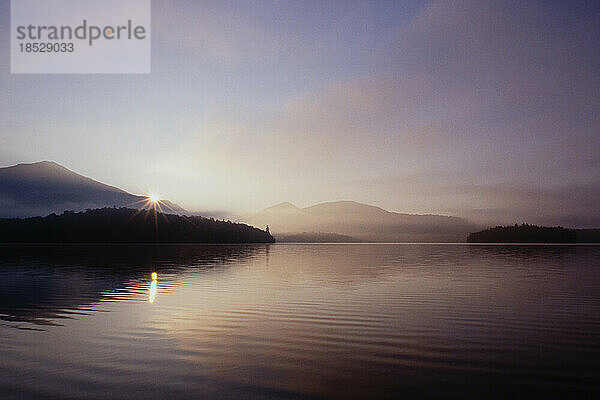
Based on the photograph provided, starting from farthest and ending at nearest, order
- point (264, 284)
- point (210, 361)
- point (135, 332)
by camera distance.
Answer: point (264, 284), point (135, 332), point (210, 361)

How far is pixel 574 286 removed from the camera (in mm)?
44562

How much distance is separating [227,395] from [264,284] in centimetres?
3489

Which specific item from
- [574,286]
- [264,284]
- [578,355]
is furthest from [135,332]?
[574,286]

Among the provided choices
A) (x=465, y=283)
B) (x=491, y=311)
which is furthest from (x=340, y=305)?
(x=465, y=283)

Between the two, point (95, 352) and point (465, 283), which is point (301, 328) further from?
point (465, 283)

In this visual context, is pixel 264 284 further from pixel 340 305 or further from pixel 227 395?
pixel 227 395

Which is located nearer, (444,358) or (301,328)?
(444,358)

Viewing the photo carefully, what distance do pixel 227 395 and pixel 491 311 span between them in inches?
871

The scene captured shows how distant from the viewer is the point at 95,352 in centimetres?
1806

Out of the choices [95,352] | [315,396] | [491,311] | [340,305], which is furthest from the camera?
[340,305]

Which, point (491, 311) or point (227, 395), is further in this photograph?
point (491, 311)

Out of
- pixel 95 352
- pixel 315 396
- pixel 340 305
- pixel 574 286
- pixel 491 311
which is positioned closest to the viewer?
pixel 315 396

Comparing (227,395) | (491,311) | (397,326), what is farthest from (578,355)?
(227,395)

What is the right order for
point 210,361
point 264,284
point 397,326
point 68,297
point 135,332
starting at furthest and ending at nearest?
point 264,284
point 68,297
point 397,326
point 135,332
point 210,361
